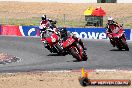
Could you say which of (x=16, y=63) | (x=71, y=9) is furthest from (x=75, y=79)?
(x=71, y=9)

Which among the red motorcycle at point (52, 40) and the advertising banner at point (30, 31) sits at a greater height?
the red motorcycle at point (52, 40)

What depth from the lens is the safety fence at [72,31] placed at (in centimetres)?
3688

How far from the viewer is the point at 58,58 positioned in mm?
25062

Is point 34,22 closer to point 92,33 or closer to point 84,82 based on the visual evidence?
point 92,33

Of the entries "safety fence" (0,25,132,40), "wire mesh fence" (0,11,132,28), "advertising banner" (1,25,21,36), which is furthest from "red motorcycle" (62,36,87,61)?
"wire mesh fence" (0,11,132,28)

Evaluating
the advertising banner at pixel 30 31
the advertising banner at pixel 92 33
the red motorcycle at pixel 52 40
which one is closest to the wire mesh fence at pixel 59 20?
the advertising banner at pixel 30 31

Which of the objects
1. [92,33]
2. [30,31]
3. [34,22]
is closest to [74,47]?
[92,33]

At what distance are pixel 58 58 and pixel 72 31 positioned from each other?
13445 millimetres

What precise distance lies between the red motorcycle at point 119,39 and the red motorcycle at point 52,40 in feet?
11.2

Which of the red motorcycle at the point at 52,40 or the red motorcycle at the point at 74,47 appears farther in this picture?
the red motorcycle at the point at 52,40

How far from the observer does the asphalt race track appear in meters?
21.5

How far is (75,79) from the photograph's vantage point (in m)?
16.9

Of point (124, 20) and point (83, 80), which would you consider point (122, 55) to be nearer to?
point (83, 80)

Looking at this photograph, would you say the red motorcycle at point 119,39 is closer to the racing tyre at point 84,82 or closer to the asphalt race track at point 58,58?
the asphalt race track at point 58,58
